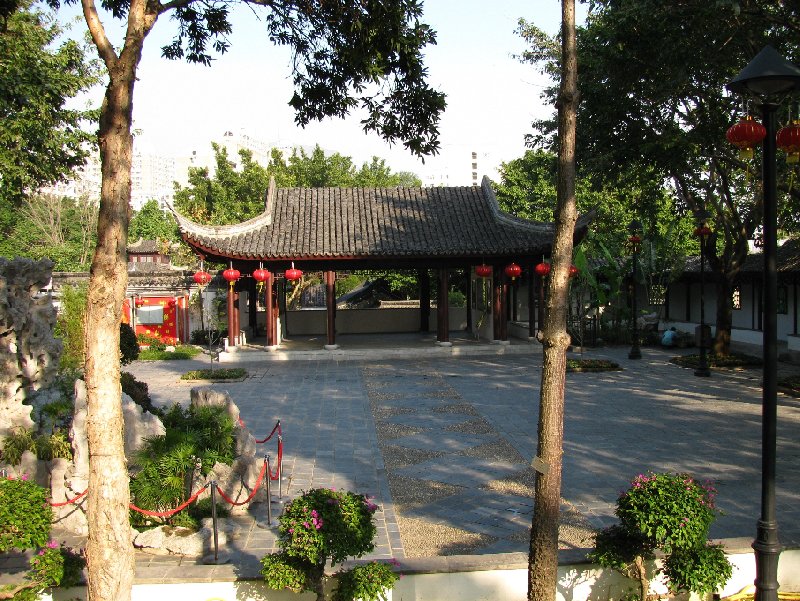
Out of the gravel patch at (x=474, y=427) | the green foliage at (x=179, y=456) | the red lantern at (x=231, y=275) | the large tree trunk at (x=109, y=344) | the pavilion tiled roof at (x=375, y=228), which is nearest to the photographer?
the large tree trunk at (x=109, y=344)

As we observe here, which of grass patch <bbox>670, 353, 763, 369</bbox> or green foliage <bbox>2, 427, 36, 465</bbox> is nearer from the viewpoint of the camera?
green foliage <bbox>2, 427, 36, 465</bbox>

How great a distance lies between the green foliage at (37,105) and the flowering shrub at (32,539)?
1027 cm

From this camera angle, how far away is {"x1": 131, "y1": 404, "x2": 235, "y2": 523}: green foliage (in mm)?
6062

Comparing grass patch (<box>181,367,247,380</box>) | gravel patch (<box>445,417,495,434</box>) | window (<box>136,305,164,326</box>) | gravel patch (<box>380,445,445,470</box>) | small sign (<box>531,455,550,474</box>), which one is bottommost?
gravel patch (<box>380,445,445,470</box>)

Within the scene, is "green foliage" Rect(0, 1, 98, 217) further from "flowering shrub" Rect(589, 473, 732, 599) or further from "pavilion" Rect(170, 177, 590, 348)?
"flowering shrub" Rect(589, 473, 732, 599)

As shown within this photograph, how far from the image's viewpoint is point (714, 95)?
44.5ft

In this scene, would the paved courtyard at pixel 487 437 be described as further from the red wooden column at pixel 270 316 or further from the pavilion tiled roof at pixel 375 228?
the pavilion tiled roof at pixel 375 228

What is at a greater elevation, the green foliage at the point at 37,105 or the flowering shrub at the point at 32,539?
the green foliage at the point at 37,105

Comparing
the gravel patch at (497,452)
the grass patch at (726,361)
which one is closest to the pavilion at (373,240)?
the grass patch at (726,361)

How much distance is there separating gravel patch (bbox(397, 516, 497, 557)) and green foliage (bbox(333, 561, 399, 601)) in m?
1.48

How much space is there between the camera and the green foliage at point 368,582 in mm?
4109

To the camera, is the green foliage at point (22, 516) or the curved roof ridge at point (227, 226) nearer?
the green foliage at point (22, 516)

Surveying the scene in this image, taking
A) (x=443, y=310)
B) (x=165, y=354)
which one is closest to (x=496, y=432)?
(x=443, y=310)

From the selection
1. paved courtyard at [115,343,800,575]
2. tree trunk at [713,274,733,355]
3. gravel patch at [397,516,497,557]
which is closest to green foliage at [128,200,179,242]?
paved courtyard at [115,343,800,575]
